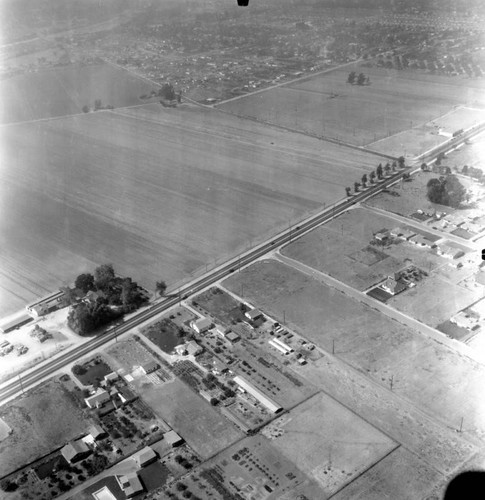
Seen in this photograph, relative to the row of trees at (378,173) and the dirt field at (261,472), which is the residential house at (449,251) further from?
the dirt field at (261,472)

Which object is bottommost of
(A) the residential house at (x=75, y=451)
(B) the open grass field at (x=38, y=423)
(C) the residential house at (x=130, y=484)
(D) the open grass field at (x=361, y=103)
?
(B) the open grass field at (x=38, y=423)

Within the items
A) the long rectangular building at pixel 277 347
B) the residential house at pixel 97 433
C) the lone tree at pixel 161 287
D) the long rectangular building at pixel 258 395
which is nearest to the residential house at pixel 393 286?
the long rectangular building at pixel 277 347

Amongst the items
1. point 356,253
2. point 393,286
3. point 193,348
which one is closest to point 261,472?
point 193,348

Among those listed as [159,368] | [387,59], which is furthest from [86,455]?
[387,59]

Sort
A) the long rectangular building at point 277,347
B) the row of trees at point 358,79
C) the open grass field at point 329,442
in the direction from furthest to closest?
the row of trees at point 358,79, the long rectangular building at point 277,347, the open grass field at point 329,442

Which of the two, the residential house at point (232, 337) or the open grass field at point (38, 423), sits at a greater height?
the residential house at point (232, 337)

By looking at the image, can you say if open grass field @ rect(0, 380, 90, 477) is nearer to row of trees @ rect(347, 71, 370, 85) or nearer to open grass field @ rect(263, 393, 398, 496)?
open grass field @ rect(263, 393, 398, 496)
